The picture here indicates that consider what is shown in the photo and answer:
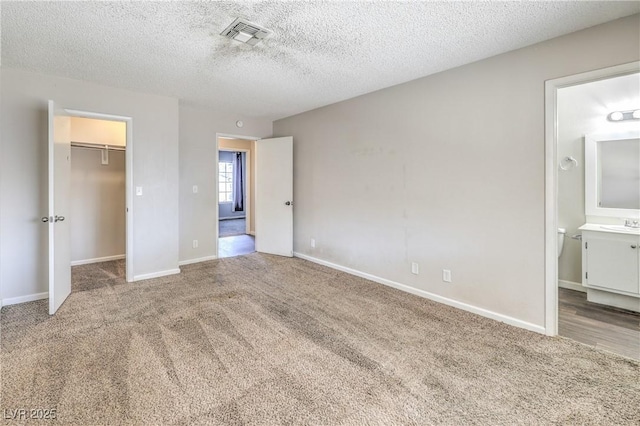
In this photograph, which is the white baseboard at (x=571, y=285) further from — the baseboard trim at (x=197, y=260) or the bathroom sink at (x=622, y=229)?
the baseboard trim at (x=197, y=260)

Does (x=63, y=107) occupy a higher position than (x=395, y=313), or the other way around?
(x=63, y=107)

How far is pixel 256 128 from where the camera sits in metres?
5.48

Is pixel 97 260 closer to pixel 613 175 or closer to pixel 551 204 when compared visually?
pixel 551 204

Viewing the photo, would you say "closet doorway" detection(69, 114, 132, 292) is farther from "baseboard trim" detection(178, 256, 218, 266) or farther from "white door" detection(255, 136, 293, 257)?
"white door" detection(255, 136, 293, 257)

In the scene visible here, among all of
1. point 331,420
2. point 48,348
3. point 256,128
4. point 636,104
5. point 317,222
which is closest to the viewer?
point 331,420

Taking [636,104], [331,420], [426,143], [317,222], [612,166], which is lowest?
[331,420]

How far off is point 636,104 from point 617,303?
2164mm

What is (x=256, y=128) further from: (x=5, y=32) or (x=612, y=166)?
(x=612, y=166)

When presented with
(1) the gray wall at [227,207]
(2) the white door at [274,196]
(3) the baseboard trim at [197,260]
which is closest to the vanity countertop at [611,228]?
(2) the white door at [274,196]

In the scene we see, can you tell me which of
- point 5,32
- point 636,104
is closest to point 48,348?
point 5,32

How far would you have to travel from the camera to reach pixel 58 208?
9.59ft

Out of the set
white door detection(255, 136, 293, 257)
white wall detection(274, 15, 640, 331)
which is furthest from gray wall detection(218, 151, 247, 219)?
white wall detection(274, 15, 640, 331)

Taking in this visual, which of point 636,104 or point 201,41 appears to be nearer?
point 201,41

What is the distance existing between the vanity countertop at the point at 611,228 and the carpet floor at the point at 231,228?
22.3ft
